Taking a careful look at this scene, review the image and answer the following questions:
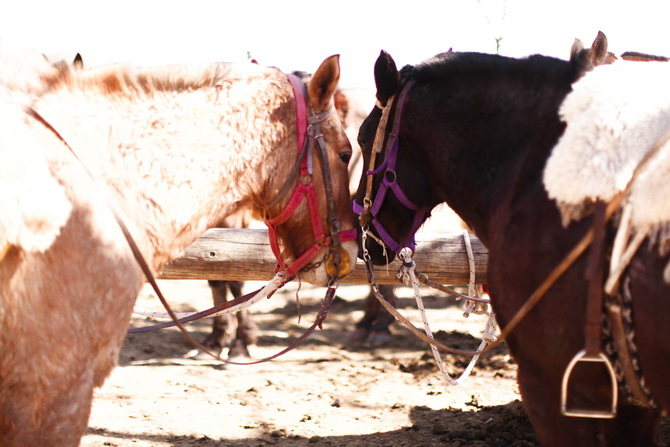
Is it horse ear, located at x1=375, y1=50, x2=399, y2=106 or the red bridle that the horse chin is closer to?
the red bridle

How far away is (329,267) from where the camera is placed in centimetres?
270

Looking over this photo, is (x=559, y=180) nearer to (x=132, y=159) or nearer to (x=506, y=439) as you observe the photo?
(x=132, y=159)

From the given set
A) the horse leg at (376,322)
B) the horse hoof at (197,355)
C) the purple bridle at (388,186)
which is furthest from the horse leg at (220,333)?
the purple bridle at (388,186)

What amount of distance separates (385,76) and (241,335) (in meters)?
3.58

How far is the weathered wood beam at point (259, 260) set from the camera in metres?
3.98

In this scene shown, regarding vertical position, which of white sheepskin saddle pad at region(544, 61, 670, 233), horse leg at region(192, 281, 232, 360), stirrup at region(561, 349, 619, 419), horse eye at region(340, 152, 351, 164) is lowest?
horse leg at region(192, 281, 232, 360)

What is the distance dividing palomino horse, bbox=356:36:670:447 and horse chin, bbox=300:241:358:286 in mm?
131

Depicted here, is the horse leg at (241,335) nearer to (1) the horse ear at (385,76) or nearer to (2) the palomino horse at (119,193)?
(2) the palomino horse at (119,193)

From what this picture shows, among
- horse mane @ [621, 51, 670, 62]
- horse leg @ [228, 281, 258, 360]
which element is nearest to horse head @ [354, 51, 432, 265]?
horse mane @ [621, 51, 670, 62]

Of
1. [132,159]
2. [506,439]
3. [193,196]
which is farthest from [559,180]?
[506,439]

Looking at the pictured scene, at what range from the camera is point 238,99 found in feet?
7.69

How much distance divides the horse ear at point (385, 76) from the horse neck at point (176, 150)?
392mm

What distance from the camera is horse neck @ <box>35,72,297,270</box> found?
2115 mm

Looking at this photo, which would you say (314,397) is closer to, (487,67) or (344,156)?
(344,156)
